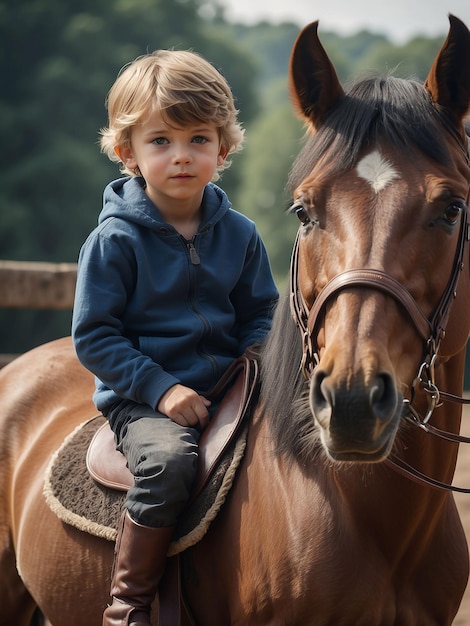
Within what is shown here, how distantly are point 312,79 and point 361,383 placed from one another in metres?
1.05

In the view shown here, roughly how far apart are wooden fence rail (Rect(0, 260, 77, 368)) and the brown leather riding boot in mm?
3583

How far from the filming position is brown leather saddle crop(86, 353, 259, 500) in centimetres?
275

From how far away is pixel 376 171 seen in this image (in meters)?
2.32

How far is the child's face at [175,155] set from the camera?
300 cm

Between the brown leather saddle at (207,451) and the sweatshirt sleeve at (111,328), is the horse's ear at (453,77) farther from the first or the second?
the sweatshirt sleeve at (111,328)

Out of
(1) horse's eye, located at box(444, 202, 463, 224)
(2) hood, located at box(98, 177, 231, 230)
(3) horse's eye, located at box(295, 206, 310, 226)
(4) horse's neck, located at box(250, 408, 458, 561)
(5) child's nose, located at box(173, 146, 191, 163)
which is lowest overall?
(4) horse's neck, located at box(250, 408, 458, 561)

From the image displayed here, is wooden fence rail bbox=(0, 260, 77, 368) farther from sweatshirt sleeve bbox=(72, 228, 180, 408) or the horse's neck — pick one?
the horse's neck

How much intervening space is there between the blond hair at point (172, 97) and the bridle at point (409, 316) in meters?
0.75

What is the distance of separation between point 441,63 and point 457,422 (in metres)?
1.10

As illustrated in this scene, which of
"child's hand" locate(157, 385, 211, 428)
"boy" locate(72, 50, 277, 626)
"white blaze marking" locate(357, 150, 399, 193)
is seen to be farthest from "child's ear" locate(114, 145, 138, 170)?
"white blaze marking" locate(357, 150, 399, 193)

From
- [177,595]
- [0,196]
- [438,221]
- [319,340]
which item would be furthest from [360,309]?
[0,196]

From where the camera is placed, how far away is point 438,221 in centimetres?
230

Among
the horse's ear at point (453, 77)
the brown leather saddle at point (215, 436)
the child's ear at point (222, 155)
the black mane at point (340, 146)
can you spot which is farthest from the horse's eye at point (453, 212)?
the child's ear at point (222, 155)

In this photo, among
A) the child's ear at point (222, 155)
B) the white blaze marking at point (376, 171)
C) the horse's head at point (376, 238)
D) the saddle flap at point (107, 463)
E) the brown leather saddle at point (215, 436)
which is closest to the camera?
the horse's head at point (376, 238)
